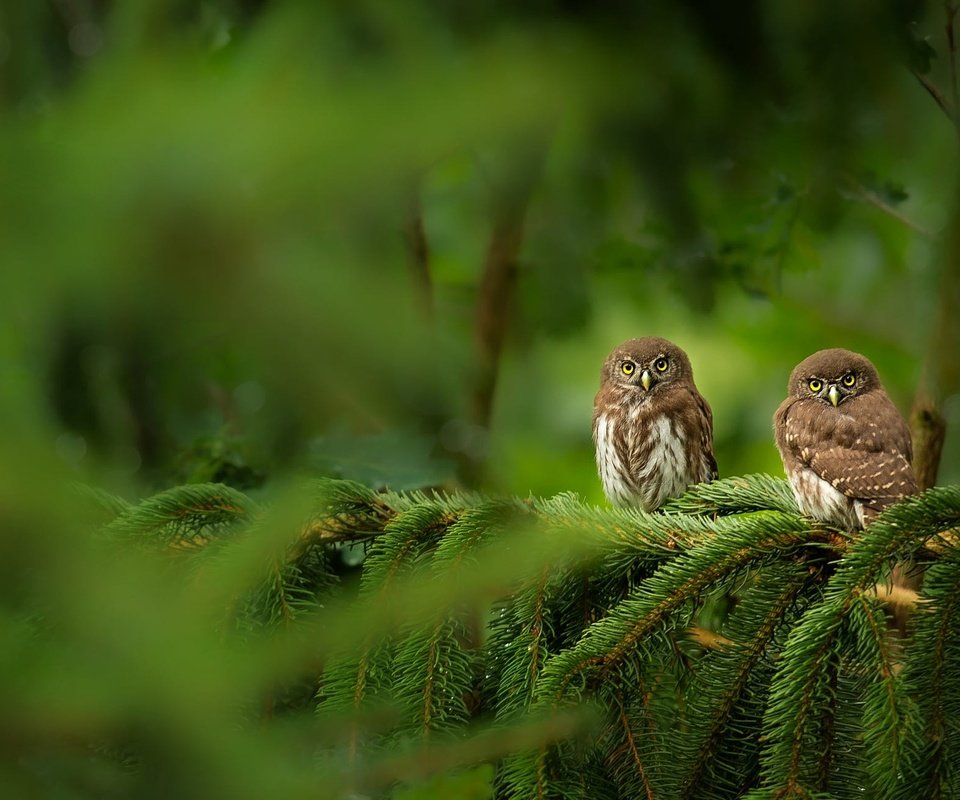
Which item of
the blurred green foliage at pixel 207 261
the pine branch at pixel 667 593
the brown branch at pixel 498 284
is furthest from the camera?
the brown branch at pixel 498 284

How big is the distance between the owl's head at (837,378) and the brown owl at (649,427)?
0.43 meters

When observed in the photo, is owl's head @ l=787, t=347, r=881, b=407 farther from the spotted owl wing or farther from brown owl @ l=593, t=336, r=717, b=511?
brown owl @ l=593, t=336, r=717, b=511

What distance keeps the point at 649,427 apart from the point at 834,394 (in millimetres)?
594

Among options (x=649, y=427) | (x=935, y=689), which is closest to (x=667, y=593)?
(x=935, y=689)

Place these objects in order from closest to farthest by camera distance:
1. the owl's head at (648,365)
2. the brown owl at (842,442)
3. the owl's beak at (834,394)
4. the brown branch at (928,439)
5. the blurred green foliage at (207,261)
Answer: the blurred green foliage at (207,261) < the brown owl at (842,442) < the owl's beak at (834,394) < the brown branch at (928,439) < the owl's head at (648,365)

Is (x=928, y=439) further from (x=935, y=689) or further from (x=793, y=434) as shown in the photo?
(x=935, y=689)

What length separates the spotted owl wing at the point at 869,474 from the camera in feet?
9.22

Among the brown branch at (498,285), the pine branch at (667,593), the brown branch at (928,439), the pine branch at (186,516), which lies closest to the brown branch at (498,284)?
the brown branch at (498,285)

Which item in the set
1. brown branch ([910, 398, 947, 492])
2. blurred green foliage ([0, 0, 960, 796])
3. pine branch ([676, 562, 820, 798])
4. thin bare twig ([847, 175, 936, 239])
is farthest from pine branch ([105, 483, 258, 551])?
thin bare twig ([847, 175, 936, 239])

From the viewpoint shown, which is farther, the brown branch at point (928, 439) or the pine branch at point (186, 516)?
the brown branch at point (928, 439)

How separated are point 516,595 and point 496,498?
0.19 m

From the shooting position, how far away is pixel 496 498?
2.20 metres

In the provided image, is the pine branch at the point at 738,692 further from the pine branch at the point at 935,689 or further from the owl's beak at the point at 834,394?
the owl's beak at the point at 834,394

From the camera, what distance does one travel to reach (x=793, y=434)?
3.08 metres
